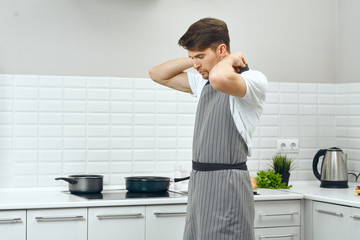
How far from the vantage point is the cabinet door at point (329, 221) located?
2.85m

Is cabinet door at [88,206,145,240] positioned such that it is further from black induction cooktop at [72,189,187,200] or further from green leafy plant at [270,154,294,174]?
green leafy plant at [270,154,294,174]

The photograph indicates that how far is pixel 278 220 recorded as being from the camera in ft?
10.3

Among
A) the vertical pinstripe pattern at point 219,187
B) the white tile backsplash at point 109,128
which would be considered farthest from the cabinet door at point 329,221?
the vertical pinstripe pattern at point 219,187

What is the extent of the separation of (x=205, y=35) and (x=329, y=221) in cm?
139

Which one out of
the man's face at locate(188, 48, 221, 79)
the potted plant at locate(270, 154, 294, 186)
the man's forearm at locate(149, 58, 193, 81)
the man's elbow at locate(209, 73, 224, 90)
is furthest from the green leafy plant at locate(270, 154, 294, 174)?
the man's elbow at locate(209, 73, 224, 90)

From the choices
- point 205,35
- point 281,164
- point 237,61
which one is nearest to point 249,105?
point 237,61

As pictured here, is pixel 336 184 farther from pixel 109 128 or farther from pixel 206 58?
pixel 206 58

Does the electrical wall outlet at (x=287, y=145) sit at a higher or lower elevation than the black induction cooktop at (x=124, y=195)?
higher

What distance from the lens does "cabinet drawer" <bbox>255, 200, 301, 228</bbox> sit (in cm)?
309

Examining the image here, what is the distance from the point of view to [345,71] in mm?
3867

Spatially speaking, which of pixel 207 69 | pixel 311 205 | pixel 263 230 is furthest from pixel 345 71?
pixel 207 69

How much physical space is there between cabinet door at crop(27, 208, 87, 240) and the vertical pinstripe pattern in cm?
73

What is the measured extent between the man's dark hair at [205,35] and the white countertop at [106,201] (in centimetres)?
101

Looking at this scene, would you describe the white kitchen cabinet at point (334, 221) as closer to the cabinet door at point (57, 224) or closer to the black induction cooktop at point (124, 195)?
the black induction cooktop at point (124, 195)
